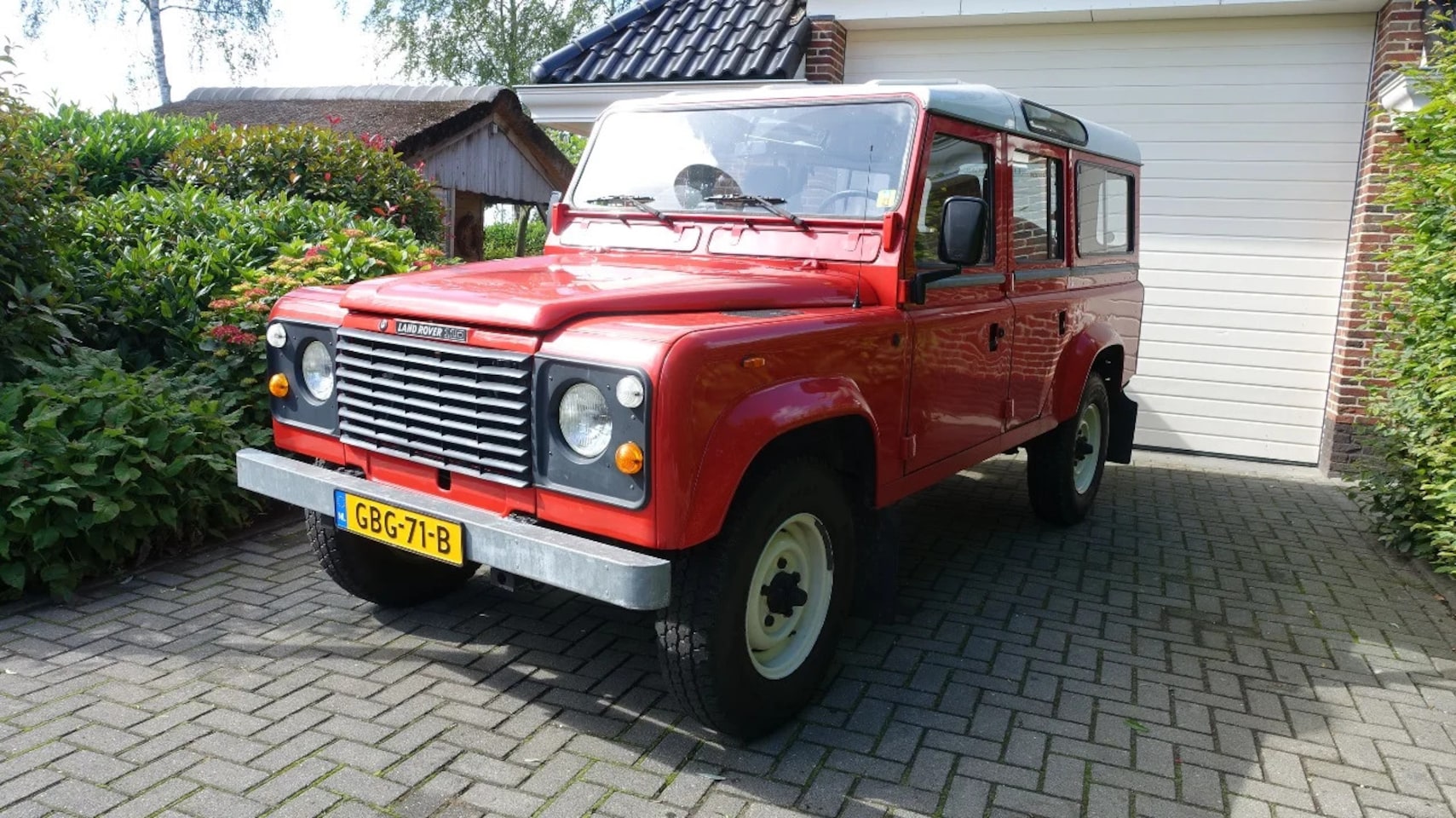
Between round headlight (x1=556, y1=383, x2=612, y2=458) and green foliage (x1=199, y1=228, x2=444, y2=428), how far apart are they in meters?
2.87

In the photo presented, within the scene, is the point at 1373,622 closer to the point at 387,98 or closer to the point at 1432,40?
the point at 1432,40

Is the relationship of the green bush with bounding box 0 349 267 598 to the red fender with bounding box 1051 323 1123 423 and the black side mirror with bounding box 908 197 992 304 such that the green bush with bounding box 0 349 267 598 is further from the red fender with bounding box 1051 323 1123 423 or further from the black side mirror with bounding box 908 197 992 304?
the red fender with bounding box 1051 323 1123 423

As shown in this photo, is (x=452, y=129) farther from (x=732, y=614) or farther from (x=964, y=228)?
(x=732, y=614)

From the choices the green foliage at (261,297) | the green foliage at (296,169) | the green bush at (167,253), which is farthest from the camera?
the green foliage at (296,169)

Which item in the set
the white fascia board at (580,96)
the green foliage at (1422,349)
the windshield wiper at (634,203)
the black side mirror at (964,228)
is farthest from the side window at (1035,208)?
the white fascia board at (580,96)

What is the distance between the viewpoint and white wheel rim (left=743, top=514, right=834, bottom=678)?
3186 mm

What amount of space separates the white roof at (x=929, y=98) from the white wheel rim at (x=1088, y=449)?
1854 millimetres

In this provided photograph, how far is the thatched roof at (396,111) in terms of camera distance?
41.7 feet


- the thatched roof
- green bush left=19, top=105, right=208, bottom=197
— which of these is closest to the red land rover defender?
green bush left=19, top=105, right=208, bottom=197

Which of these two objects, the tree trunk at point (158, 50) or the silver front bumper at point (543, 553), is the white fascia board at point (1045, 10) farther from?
the tree trunk at point (158, 50)

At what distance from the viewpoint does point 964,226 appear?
11.4 ft

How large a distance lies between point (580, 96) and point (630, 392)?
6.45 metres

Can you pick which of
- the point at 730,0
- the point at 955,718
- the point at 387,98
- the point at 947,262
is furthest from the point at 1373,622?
the point at 387,98

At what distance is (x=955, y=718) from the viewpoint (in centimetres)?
343
